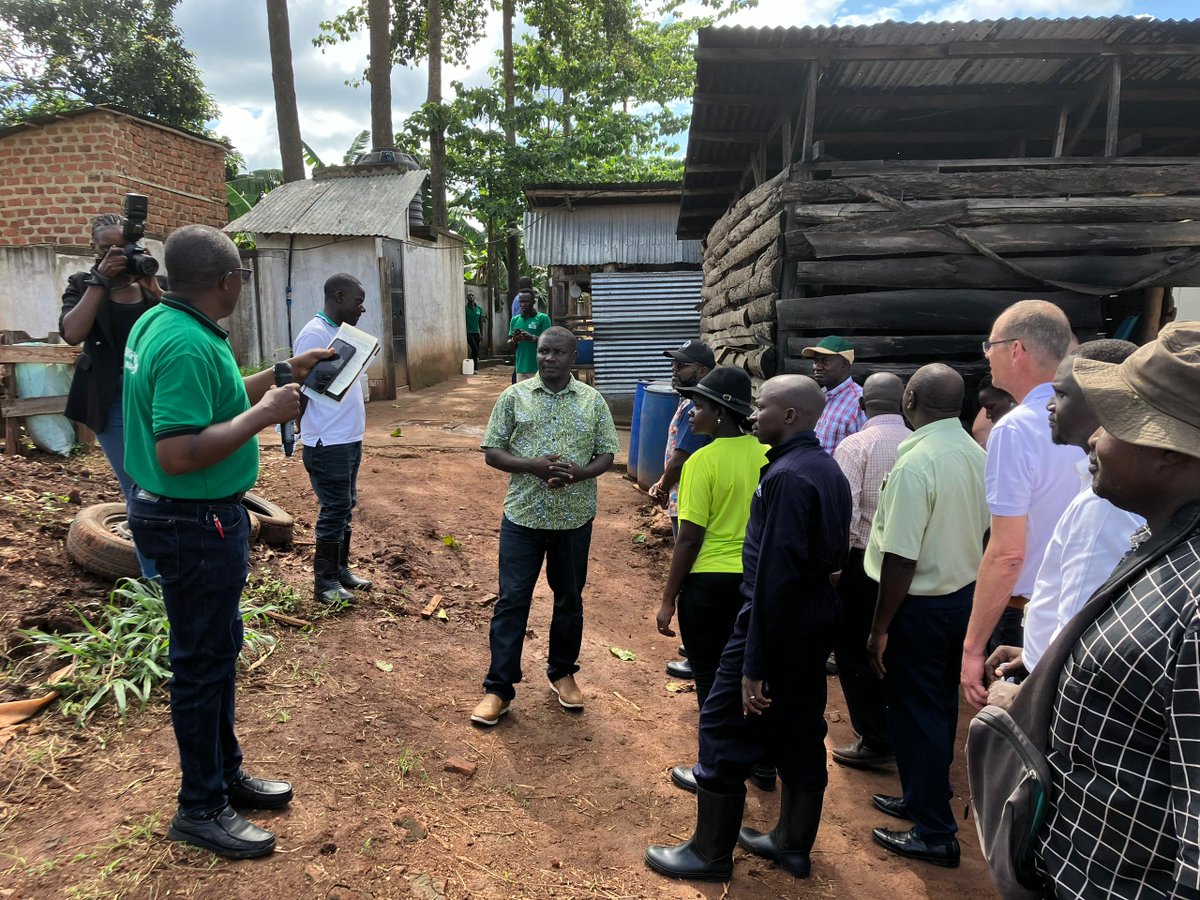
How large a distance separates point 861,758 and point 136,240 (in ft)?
14.7

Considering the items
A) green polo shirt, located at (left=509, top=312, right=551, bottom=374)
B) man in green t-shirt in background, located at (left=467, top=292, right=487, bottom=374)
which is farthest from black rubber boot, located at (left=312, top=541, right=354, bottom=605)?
man in green t-shirt in background, located at (left=467, top=292, right=487, bottom=374)

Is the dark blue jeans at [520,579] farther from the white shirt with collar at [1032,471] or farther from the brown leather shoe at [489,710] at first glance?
the white shirt with collar at [1032,471]

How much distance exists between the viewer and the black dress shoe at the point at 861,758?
12.2 feet

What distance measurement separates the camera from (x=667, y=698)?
4336 mm

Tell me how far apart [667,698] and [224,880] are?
8.11 feet

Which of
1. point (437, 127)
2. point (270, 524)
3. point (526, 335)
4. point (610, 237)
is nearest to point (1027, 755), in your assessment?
point (270, 524)

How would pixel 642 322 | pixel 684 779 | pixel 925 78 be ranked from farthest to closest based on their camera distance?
pixel 642 322 → pixel 925 78 → pixel 684 779

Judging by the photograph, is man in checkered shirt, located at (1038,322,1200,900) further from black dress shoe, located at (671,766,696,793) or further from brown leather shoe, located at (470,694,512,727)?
brown leather shoe, located at (470,694,512,727)

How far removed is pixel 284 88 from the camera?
14.7 m

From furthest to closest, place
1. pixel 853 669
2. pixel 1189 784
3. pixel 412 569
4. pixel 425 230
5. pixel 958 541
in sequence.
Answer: pixel 425 230 → pixel 412 569 → pixel 853 669 → pixel 958 541 → pixel 1189 784

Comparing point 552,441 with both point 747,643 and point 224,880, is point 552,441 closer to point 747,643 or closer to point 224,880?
point 747,643

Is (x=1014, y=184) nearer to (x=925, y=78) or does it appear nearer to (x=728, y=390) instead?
(x=925, y=78)

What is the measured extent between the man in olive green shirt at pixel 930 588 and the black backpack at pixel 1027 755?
1.39 metres

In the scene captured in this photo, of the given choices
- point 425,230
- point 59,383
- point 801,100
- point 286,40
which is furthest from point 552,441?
point 286,40
